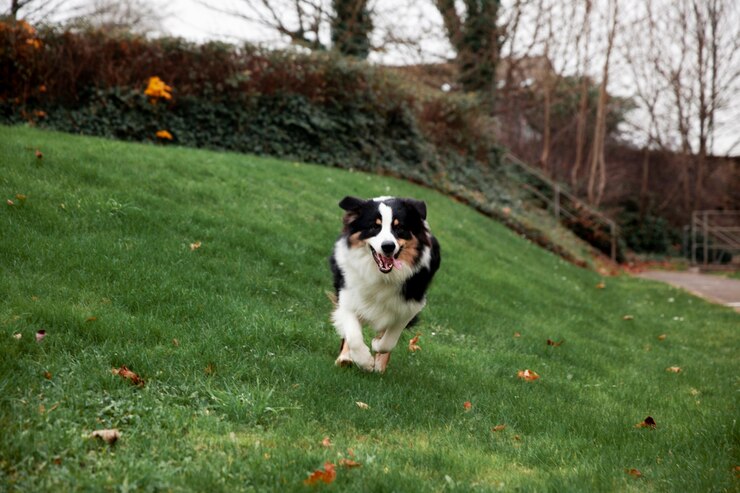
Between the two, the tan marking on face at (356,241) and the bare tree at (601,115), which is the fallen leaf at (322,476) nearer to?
the tan marking on face at (356,241)

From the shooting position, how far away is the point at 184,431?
3.70 m

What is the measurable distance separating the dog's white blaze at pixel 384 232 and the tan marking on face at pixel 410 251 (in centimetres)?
24

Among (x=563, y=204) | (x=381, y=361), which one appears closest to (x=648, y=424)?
(x=381, y=361)

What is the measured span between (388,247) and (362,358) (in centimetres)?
96

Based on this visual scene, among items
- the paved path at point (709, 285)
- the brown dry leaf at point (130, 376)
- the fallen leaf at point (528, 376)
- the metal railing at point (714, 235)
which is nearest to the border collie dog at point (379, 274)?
the fallen leaf at point (528, 376)

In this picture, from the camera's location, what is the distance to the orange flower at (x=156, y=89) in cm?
1326

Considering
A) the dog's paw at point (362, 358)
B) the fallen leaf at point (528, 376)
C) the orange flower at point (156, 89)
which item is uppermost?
the orange flower at point (156, 89)

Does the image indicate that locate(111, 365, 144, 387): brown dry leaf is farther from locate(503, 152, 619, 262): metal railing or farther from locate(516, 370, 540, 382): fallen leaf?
locate(503, 152, 619, 262): metal railing

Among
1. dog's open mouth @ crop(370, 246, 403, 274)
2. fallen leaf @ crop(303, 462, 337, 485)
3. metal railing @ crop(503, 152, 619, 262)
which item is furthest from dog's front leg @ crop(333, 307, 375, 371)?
metal railing @ crop(503, 152, 619, 262)

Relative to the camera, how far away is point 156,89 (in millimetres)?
13281

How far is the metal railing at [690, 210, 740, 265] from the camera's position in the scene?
24.6 metres

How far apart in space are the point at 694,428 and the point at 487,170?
696 inches

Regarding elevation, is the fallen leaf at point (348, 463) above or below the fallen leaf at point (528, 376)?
above

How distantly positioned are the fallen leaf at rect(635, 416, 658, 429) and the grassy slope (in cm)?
7
